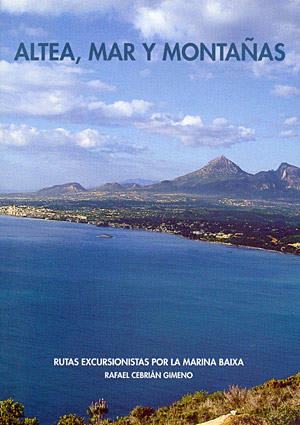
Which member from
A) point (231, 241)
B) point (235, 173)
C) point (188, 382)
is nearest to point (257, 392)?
point (188, 382)

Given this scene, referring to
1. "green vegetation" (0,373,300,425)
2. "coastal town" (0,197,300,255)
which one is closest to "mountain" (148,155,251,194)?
"coastal town" (0,197,300,255)

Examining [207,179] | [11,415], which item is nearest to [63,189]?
[207,179]

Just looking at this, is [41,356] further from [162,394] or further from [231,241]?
[231,241]

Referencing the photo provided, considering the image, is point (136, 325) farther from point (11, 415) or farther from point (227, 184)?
point (227, 184)

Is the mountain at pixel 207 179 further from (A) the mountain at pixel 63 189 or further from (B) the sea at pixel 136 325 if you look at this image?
(B) the sea at pixel 136 325

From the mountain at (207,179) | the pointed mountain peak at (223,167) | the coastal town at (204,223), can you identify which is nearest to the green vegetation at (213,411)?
the coastal town at (204,223)

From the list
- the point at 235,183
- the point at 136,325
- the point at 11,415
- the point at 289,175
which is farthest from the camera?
the point at 289,175
